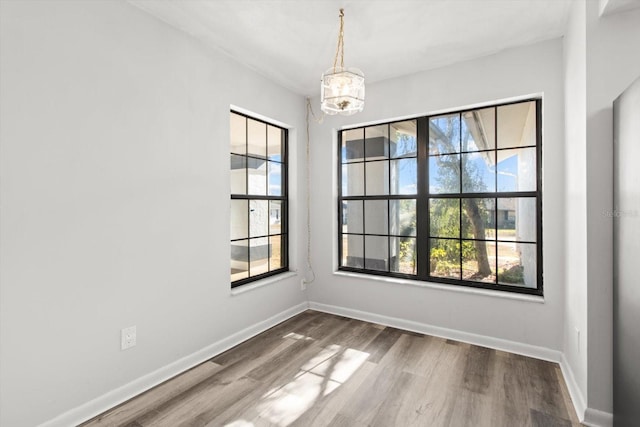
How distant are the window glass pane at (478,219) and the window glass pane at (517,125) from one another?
575 mm

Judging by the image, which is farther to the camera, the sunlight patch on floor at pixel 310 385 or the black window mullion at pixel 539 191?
the black window mullion at pixel 539 191

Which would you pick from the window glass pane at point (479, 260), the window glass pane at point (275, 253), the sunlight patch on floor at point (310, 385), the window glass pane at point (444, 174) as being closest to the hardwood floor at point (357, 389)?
the sunlight patch on floor at point (310, 385)

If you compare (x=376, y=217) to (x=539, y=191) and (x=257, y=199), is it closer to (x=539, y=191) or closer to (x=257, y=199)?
(x=257, y=199)

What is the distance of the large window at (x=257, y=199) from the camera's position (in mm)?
3219

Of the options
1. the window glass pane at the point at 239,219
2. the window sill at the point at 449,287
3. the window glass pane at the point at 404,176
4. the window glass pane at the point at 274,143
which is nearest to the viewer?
the window sill at the point at 449,287

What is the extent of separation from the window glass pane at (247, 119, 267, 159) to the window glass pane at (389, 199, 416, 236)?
1.56 m

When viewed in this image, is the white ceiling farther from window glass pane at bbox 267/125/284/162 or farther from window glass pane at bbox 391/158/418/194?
window glass pane at bbox 391/158/418/194

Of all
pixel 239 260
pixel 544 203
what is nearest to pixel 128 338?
pixel 239 260

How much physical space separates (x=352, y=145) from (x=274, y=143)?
3.09ft

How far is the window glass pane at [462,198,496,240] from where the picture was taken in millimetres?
3080

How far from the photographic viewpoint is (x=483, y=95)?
2.99 meters

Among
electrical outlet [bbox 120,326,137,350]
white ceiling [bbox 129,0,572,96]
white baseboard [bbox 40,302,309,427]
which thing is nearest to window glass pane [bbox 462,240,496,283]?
white ceiling [bbox 129,0,572,96]

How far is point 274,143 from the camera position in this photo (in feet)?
12.3

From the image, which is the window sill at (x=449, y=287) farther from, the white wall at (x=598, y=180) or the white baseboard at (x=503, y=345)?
the white wall at (x=598, y=180)
